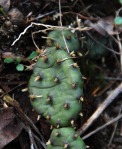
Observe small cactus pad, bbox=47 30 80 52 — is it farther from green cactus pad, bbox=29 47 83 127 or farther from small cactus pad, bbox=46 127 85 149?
small cactus pad, bbox=46 127 85 149

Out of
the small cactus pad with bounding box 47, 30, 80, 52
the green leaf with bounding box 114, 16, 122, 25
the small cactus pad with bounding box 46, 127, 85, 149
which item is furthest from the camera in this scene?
the green leaf with bounding box 114, 16, 122, 25

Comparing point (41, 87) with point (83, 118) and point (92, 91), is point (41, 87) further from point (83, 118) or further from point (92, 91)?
point (92, 91)

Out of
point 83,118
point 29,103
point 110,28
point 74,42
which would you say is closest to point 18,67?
point 29,103

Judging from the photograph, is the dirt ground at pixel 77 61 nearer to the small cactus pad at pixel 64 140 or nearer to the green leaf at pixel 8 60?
the green leaf at pixel 8 60

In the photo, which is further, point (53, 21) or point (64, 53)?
point (53, 21)

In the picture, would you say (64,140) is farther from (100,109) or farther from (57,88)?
(100,109)

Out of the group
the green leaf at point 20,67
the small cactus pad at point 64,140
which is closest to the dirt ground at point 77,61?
the green leaf at point 20,67

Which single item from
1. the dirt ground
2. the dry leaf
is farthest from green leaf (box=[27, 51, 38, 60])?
the dry leaf
